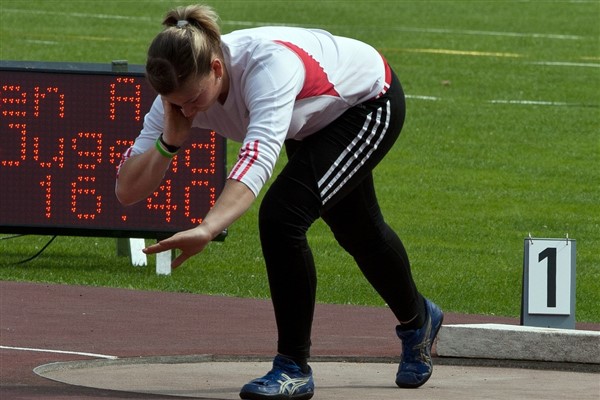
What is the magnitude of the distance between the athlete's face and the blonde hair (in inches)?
1.0

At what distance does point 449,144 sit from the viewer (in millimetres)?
18625

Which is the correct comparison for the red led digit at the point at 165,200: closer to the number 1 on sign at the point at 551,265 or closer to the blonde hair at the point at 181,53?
the number 1 on sign at the point at 551,265

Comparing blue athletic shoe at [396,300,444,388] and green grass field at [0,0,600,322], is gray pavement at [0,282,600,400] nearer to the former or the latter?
blue athletic shoe at [396,300,444,388]

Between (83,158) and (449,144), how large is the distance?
916cm

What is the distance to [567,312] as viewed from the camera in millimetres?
7371

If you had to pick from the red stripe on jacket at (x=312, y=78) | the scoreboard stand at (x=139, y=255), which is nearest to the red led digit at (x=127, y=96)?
the scoreboard stand at (x=139, y=255)

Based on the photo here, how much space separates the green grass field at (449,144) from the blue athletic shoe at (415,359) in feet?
8.77

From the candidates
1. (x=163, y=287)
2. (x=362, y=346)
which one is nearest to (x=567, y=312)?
(x=362, y=346)

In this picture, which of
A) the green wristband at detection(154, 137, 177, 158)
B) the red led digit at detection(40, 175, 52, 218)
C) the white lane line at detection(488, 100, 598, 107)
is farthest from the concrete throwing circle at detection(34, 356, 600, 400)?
the white lane line at detection(488, 100, 598, 107)

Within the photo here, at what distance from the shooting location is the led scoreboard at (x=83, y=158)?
9898 mm

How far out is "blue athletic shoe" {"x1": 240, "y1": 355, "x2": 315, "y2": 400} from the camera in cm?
598

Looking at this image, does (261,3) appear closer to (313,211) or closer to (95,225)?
(95,225)

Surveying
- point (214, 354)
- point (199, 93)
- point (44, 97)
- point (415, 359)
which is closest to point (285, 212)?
point (199, 93)

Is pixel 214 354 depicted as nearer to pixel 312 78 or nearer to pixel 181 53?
pixel 312 78
